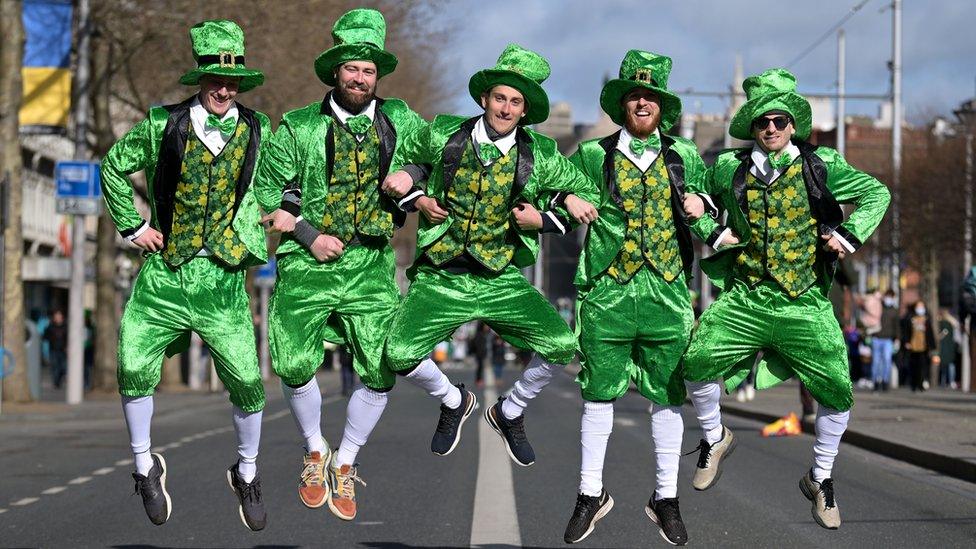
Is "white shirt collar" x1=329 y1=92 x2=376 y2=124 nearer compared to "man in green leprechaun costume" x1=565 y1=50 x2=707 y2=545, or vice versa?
"white shirt collar" x1=329 y1=92 x2=376 y2=124

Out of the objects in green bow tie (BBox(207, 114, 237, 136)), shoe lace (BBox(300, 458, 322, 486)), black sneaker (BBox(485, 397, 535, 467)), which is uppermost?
green bow tie (BBox(207, 114, 237, 136))

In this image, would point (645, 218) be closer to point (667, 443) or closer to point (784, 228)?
point (784, 228)

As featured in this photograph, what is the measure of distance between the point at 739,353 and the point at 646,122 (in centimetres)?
141

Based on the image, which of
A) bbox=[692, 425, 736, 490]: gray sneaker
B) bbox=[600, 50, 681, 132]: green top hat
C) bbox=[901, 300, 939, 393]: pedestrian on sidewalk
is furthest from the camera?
bbox=[901, 300, 939, 393]: pedestrian on sidewalk

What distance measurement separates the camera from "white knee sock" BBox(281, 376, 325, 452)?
10.3 m

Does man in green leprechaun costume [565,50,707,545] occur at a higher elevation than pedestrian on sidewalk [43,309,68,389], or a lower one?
higher

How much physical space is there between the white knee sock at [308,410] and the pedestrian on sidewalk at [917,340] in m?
28.0

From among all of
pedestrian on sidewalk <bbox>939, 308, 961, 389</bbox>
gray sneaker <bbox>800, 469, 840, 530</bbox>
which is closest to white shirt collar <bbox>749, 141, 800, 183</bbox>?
gray sneaker <bbox>800, 469, 840, 530</bbox>

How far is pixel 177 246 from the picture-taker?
32.7ft

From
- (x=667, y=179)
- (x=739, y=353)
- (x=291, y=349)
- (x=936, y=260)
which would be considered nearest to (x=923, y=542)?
(x=739, y=353)

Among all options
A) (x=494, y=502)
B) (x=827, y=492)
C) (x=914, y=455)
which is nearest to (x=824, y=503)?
(x=827, y=492)

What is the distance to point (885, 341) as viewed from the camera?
36.2 m

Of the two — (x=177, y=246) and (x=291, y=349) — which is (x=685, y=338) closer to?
(x=291, y=349)

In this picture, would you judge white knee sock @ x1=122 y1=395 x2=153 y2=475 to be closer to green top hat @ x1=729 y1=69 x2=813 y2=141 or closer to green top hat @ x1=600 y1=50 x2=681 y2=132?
green top hat @ x1=600 y1=50 x2=681 y2=132
